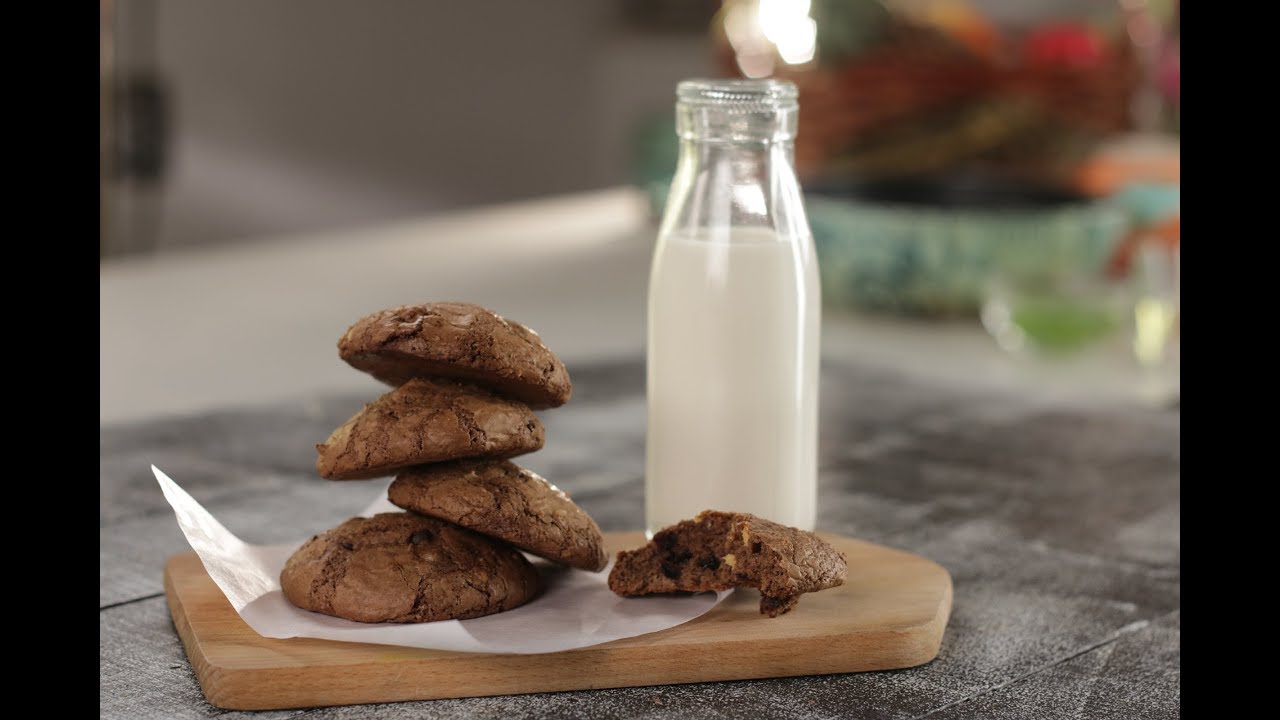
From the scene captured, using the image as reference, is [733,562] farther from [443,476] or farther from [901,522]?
[901,522]

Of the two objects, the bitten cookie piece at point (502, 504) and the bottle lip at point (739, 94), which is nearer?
the bitten cookie piece at point (502, 504)

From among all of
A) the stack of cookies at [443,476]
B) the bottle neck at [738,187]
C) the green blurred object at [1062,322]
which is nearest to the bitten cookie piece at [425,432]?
the stack of cookies at [443,476]

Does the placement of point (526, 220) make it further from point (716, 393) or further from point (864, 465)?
point (716, 393)

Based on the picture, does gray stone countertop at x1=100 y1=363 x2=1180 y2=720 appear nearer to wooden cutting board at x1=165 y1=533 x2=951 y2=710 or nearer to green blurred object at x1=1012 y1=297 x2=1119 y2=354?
wooden cutting board at x1=165 y1=533 x2=951 y2=710

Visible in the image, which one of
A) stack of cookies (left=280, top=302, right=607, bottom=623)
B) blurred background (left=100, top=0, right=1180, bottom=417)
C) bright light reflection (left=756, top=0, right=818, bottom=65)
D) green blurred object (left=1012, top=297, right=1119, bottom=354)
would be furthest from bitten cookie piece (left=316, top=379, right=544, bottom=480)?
bright light reflection (left=756, top=0, right=818, bottom=65)

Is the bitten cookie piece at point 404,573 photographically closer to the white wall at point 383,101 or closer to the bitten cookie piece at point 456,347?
the bitten cookie piece at point 456,347

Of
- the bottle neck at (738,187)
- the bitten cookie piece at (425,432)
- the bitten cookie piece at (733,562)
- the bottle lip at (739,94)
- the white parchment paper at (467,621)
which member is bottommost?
the white parchment paper at (467,621)

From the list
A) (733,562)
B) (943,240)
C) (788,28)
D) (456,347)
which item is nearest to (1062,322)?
A: (943,240)
